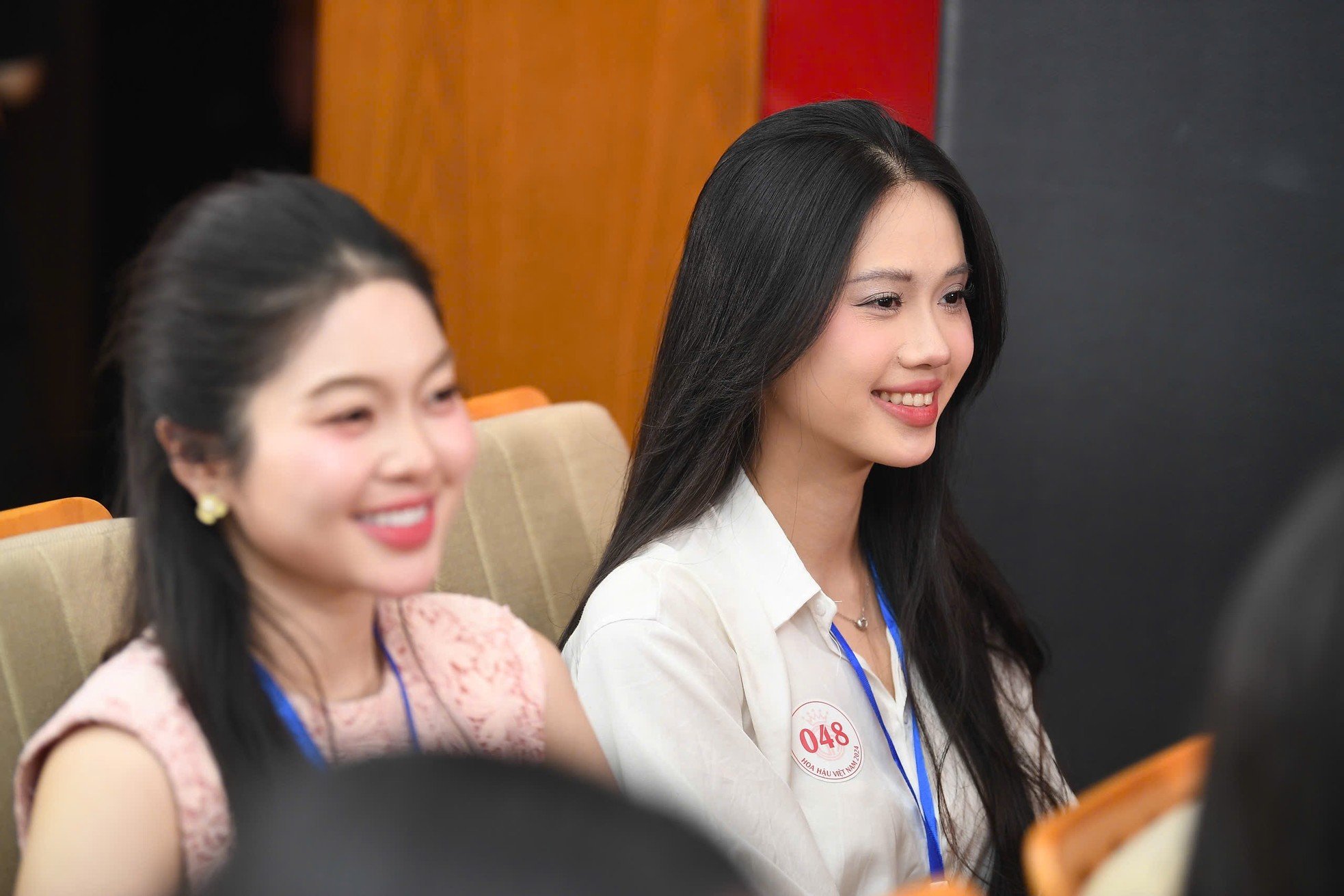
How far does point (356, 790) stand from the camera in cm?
61

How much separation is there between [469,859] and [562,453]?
1564mm

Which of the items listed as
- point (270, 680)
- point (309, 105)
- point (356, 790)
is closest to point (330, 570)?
point (270, 680)

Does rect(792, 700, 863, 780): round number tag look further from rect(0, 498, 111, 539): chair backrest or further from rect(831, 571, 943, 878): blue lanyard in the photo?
rect(0, 498, 111, 539): chair backrest

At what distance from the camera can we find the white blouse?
1.43 m

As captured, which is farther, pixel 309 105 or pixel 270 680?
pixel 309 105

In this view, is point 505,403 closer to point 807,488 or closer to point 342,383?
point 807,488

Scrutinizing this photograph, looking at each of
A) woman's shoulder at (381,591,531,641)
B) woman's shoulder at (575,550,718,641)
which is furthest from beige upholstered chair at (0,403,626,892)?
woman's shoulder at (575,550,718,641)

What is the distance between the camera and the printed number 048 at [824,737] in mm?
1552

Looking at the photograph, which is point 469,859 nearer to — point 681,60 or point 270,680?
point 270,680

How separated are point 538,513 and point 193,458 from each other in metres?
1.07

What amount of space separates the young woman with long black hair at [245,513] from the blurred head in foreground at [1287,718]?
46 centimetres

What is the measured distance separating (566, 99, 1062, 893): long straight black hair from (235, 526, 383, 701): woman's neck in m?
0.60

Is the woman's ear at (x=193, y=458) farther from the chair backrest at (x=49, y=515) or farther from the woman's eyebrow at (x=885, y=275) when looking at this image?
the woman's eyebrow at (x=885, y=275)

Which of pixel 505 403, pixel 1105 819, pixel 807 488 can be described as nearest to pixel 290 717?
pixel 1105 819
